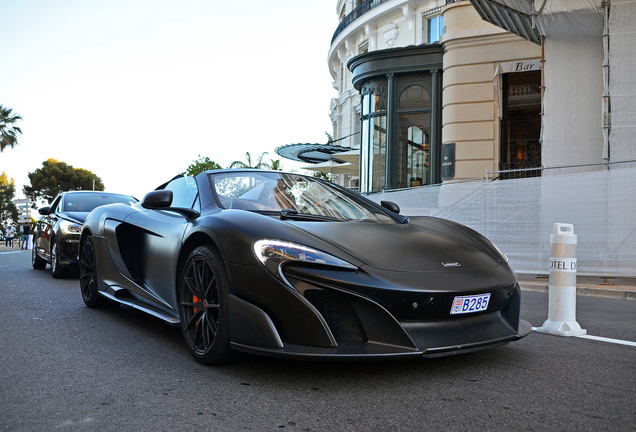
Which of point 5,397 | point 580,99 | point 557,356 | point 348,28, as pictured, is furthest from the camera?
point 348,28

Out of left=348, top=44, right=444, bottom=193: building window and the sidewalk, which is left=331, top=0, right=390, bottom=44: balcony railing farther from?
the sidewalk

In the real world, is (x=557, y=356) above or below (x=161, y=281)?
below

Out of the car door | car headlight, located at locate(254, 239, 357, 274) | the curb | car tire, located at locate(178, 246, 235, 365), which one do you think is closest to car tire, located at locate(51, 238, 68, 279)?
the car door

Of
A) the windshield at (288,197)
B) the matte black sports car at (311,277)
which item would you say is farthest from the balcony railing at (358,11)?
the matte black sports car at (311,277)

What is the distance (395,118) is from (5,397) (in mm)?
16137

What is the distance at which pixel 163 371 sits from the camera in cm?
351

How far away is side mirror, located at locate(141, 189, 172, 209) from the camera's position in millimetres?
4076

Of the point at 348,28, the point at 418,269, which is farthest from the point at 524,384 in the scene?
the point at 348,28

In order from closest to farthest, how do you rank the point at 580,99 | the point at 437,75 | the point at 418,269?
the point at 418,269 → the point at 580,99 → the point at 437,75

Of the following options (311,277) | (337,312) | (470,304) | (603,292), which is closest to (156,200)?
(311,277)

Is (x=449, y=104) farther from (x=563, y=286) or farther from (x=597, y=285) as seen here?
(x=563, y=286)

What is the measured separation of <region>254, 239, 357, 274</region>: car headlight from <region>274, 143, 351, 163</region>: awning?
1993 cm

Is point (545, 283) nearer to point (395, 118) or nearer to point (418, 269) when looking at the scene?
point (418, 269)

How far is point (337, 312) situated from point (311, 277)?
22 cm
